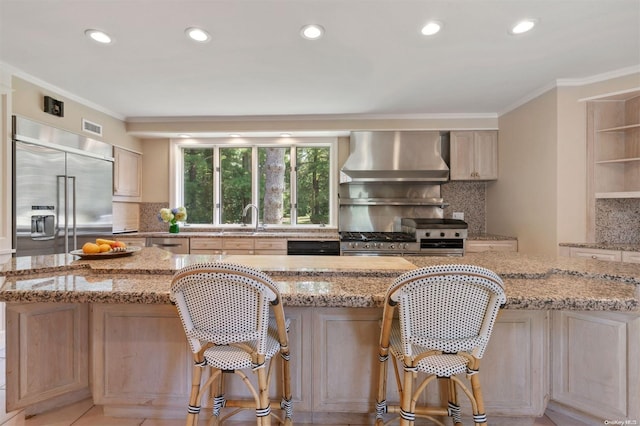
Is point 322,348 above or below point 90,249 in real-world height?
below

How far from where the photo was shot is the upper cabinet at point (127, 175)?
374cm

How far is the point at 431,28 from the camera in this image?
197 cm

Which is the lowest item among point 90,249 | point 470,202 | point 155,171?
point 90,249

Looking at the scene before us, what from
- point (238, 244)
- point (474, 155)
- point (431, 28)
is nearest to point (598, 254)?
point (474, 155)

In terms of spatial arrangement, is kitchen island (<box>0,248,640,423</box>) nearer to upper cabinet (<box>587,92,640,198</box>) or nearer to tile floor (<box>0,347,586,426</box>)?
tile floor (<box>0,347,586,426</box>)

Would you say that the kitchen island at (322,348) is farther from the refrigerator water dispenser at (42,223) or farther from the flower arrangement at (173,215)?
the flower arrangement at (173,215)

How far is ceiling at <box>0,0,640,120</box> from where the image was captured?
1.80 m

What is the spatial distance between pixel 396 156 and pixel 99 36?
9.86 ft

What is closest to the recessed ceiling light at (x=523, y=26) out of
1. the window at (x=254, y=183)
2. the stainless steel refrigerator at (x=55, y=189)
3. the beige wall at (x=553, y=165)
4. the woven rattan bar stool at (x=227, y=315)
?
the beige wall at (x=553, y=165)

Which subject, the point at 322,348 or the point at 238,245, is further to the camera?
the point at 238,245

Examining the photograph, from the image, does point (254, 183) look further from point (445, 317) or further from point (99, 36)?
point (445, 317)

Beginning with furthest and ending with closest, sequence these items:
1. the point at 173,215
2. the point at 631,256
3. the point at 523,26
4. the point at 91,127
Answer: the point at 173,215 → the point at 91,127 → the point at 631,256 → the point at 523,26

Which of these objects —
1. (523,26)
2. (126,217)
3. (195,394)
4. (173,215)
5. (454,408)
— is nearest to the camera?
(195,394)

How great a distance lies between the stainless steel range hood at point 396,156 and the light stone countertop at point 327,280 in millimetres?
1832
